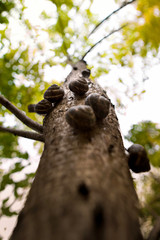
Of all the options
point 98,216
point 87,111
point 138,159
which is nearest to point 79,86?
point 87,111

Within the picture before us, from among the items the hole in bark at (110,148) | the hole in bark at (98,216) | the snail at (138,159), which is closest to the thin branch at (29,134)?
the hole in bark at (110,148)

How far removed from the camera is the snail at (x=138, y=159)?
1.28m

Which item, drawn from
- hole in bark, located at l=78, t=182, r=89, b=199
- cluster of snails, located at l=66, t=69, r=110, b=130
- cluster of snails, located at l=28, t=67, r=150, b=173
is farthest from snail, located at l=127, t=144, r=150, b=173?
hole in bark, located at l=78, t=182, r=89, b=199

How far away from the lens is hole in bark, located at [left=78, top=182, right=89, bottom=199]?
769mm

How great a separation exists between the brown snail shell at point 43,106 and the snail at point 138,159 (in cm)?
94

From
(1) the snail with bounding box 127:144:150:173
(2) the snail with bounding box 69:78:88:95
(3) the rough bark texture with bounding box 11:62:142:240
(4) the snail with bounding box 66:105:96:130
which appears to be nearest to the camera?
(3) the rough bark texture with bounding box 11:62:142:240

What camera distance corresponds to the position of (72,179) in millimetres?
863

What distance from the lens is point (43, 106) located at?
1.76m

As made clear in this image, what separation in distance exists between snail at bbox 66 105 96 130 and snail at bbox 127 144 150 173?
17.0 inches

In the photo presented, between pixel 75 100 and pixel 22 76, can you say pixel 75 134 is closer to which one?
pixel 75 100

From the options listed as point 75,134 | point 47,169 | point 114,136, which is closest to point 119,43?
point 114,136

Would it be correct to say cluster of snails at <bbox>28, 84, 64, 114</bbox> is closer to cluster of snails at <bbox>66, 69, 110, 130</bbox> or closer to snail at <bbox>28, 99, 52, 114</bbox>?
snail at <bbox>28, 99, 52, 114</bbox>

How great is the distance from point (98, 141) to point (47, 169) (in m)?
0.38

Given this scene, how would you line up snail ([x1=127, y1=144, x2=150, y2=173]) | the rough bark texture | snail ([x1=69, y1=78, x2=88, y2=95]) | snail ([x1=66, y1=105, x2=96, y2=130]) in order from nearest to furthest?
the rough bark texture → snail ([x1=66, y1=105, x2=96, y2=130]) → snail ([x1=127, y1=144, x2=150, y2=173]) → snail ([x1=69, y1=78, x2=88, y2=95])
